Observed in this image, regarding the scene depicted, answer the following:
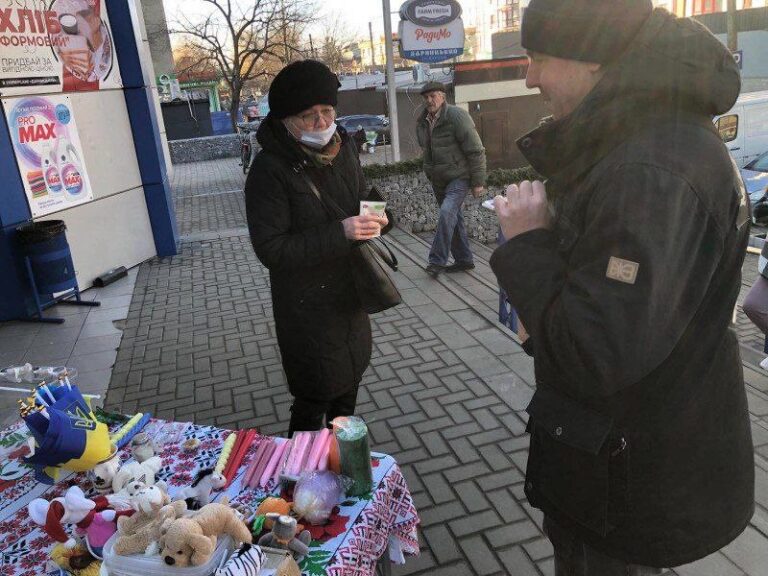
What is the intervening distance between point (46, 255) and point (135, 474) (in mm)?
5015

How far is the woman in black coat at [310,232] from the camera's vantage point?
2.55m

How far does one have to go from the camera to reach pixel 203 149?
25000 millimetres

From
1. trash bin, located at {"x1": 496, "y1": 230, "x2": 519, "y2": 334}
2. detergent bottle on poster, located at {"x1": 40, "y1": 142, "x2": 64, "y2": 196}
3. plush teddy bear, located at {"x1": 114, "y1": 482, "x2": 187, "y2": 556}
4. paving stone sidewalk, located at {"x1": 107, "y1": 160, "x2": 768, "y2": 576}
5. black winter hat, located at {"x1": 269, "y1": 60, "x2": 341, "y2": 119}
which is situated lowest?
paving stone sidewalk, located at {"x1": 107, "y1": 160, "x2": 768, "y2": 576}

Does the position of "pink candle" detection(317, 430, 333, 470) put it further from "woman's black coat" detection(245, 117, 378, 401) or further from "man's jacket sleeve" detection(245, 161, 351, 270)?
"man's jacket sleeve" detection(245, 161, 351, 270)

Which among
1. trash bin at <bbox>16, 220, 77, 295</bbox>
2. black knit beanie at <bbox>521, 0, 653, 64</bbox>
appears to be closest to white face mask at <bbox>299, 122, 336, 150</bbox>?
black knit beanie at <bbox>521, 0, 653, 64</bbox>

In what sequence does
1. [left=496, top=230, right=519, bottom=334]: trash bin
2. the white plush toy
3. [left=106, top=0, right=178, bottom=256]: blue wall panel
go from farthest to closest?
[left=106, top=0, right=178, bottom=256]: blue wall panel < [left=496, top=230, right=519, bottom=334]: trash bin < the white plush toy

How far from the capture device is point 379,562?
6.91 ft

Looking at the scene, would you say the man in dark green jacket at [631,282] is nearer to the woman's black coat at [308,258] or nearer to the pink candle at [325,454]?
the pink candle at [325,454]

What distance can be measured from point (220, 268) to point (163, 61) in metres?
17.9

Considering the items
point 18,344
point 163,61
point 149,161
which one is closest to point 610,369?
point 18,344

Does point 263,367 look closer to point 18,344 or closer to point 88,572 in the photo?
point 18,344

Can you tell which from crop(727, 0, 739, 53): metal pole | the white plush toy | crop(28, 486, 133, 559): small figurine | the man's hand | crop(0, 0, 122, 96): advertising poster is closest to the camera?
the man's hand

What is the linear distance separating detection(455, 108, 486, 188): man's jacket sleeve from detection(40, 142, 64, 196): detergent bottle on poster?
462 centimetres

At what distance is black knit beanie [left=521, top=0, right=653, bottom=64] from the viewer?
1.25 metres
